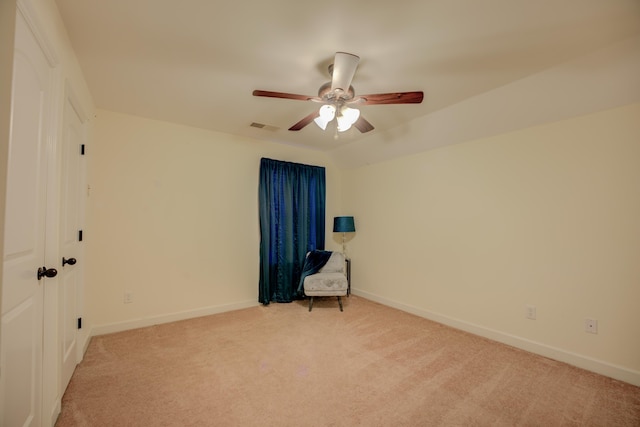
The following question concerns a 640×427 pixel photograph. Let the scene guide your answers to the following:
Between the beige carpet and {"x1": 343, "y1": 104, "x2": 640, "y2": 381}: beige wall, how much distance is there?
32 centimetres

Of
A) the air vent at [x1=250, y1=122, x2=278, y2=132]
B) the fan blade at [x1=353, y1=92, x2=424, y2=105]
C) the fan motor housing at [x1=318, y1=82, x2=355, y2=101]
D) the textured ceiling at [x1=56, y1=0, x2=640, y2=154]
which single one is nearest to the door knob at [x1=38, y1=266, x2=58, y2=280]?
the textured ceiling at [x1=56, y1=0, x2=640, y2=154]

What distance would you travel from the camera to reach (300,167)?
4.31 m

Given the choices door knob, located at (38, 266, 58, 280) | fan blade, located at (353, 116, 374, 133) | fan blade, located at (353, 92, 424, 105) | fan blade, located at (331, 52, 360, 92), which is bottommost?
door knob, located at (38, 266, 58, 280)

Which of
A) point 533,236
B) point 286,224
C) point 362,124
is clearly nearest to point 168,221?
point 286,224

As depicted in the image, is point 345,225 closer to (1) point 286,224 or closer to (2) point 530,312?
(1) point 286,224

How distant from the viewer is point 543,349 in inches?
98.0

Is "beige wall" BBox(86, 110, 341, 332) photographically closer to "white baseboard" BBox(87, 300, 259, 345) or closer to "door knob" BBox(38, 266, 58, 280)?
"white baseboard" BBox(87, 300, 259, 345)

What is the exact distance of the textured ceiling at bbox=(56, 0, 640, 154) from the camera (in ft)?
5.14

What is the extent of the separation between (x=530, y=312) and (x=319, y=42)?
3022 mm

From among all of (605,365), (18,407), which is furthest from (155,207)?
(605,365)

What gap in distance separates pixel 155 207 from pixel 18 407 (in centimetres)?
233

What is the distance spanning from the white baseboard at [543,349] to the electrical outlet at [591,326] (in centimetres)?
23

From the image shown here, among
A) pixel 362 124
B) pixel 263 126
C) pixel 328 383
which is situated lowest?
pixel 328 383

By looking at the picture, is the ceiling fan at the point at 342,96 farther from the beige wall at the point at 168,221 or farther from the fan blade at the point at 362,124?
the beige wall at the point at 168,221
